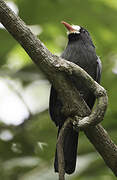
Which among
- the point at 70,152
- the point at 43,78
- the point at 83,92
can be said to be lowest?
the point at 70,152

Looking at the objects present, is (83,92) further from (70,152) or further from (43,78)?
(43,78)

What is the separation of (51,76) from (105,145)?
23.4 inches

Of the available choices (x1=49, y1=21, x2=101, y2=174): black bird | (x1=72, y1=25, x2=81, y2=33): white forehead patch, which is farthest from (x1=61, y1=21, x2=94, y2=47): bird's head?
(x1=49, y1=21, x2=101, y2=174): black bird

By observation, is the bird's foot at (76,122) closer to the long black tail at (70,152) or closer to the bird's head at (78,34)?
the long black tail at (70,152)

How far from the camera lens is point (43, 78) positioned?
171 inches

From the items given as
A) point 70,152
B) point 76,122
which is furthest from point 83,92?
point 76,122

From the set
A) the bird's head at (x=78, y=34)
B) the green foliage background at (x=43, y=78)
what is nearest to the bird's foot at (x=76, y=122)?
the green foliage background at (x=43, y=78)

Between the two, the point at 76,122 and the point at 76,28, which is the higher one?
the point at 76,28

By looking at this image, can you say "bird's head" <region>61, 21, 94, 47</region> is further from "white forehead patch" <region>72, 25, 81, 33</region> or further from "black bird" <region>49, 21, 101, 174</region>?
"black bird" <region>49, 21, 101, 174</region>

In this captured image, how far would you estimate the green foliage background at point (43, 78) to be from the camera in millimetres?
3496

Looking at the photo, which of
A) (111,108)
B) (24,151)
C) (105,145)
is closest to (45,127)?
(24,151)

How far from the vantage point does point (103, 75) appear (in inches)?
159

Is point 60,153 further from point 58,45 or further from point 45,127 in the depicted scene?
point 58,45

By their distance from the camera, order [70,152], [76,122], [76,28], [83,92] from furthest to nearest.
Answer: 1. [76,28]
2. [70,152]
3. [83,92]
4. [76,122]
